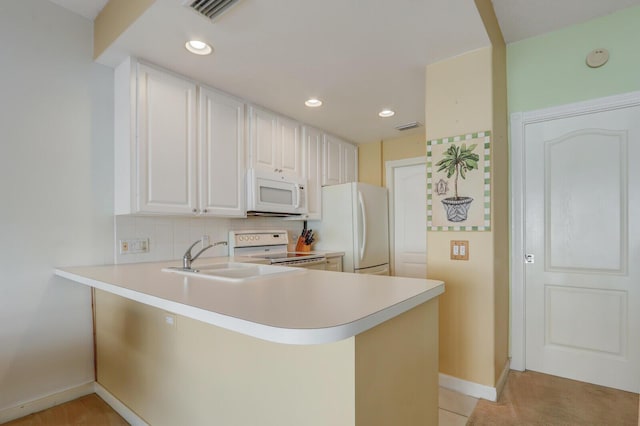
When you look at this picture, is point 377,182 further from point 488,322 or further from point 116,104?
point 116,104

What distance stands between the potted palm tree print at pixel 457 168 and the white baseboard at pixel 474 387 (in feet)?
Result: 3.54

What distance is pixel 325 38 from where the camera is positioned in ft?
6.40

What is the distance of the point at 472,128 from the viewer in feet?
6.91

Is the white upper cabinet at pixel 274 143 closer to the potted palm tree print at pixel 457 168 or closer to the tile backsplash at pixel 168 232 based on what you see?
the tile backsplash at pixel 168 232

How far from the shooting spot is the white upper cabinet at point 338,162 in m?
3.81

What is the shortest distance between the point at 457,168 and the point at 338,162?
200 cm

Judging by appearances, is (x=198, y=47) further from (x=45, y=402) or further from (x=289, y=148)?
(x=45, y=402)

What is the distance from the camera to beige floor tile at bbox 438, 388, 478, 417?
1.93m

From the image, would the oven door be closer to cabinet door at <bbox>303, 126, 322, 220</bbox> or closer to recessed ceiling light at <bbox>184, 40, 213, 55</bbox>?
cabinet door at <bbox>303, 126, 322, 220</bbox>

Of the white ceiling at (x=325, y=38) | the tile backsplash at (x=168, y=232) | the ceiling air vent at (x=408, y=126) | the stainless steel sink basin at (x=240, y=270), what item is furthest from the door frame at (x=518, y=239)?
the tile backsplash at (x=168, y=232)

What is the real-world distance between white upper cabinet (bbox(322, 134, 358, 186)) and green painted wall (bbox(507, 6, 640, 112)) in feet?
6.36

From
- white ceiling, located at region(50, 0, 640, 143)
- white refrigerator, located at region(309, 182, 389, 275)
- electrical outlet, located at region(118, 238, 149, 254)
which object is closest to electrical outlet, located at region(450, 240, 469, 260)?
white ceiling, located at region(50, 0, 640, 143)

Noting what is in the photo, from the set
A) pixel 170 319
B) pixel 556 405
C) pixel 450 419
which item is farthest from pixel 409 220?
pixel 170 319

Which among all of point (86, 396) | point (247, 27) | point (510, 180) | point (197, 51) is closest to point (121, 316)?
point (86, 396)
